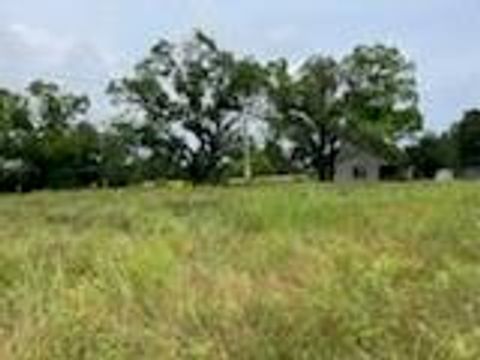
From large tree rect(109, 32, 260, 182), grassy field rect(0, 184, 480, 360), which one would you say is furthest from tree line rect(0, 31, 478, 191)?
grassy field rect(0, 184, 480, 360)

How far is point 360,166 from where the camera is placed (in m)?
80.2

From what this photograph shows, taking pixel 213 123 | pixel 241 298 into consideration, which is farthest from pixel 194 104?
pixel 241 298

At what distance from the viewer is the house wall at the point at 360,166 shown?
261ft

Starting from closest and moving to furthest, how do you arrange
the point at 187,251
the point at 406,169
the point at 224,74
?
the point at 187,251 → the point at 224,74 → the point at 406,169

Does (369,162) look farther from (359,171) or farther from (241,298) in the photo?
(241,298)

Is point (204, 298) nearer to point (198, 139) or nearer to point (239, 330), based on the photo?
point (239, 330)

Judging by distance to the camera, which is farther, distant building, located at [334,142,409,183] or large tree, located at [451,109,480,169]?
large tree, located at [451,109,480,169]

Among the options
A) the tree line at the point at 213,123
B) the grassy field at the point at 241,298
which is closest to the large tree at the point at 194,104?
the tree line at the point at 213,123

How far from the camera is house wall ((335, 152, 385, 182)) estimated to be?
79.7 m

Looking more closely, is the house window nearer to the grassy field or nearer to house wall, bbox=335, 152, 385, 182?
house wall, bbox=335, 152, 385, 182

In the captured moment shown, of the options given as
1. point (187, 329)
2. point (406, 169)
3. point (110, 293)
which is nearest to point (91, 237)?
point (110, 293)

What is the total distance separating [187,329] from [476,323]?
1.47m

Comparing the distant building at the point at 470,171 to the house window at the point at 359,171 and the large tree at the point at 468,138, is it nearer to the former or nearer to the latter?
the large tree at the point at 468,138

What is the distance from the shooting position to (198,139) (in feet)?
242
